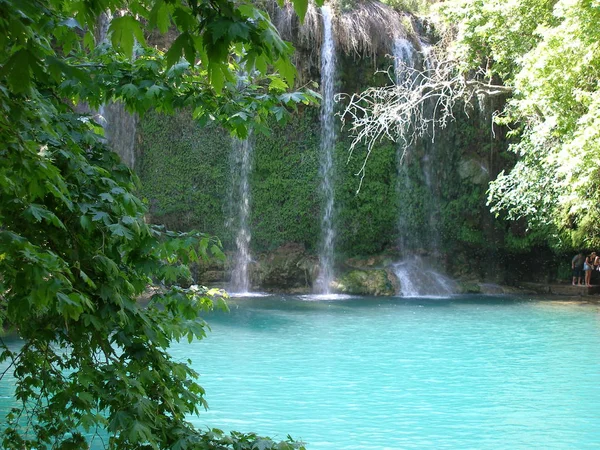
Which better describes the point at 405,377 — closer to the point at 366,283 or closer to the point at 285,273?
the point at 366,283

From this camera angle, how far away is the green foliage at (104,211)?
210 centimetres

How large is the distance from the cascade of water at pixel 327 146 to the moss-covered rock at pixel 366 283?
655 mm

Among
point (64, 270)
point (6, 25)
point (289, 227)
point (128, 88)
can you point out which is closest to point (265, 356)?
point (128, 88)

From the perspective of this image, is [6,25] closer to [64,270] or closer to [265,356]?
[64,270]

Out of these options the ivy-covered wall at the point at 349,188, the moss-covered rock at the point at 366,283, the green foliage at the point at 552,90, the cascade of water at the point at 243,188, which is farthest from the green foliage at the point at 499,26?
the cascade of water at the point at 243,188

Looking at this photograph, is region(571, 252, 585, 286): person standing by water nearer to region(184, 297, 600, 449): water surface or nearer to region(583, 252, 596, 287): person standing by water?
region(583, 252, 596, 287): person standing by water

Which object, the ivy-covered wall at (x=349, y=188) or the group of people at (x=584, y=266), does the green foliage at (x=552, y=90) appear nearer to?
the group of people at (x=584, y=266)

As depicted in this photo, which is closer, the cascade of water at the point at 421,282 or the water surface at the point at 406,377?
the water surface at the point at 406,377

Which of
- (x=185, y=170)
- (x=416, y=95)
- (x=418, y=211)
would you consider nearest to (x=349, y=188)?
(x=418, y=211)

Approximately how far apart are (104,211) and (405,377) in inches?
244

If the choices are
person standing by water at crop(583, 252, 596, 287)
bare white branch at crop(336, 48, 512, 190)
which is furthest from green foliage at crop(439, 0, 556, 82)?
person standing by water at crop(583, 252, 596, 287)

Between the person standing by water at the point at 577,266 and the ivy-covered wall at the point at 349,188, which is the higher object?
the ivy-covered wall at the point at 349,188

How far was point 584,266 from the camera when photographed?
1770 cm

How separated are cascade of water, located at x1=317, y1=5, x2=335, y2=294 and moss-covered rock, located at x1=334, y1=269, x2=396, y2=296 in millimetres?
655
